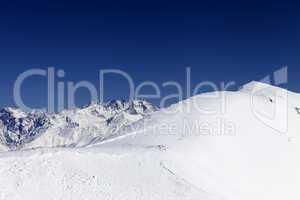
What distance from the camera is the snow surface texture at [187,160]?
41844mm

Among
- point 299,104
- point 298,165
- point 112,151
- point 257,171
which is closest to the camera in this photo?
point 112,151

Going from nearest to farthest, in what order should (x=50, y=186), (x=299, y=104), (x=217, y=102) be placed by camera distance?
(x=50, y=186)
(x=217, y=102)
(x=299, y=104)

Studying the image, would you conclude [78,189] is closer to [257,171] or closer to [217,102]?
[257,171]

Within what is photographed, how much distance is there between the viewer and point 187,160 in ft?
175

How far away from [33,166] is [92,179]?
5451 millimetres

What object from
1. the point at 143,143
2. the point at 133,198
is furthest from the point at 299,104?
the point at 133,198

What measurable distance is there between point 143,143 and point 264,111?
A: 25.2 m

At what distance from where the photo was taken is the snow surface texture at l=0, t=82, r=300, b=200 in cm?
4184

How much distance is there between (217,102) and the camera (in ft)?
246

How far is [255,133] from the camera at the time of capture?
6881cm

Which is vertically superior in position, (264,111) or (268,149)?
(264,111)

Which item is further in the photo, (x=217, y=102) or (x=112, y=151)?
(x=217, y=102)

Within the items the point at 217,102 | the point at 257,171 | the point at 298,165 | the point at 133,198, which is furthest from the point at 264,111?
the point at 133,198

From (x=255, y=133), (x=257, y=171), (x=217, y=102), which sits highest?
(x=217, y=102)
